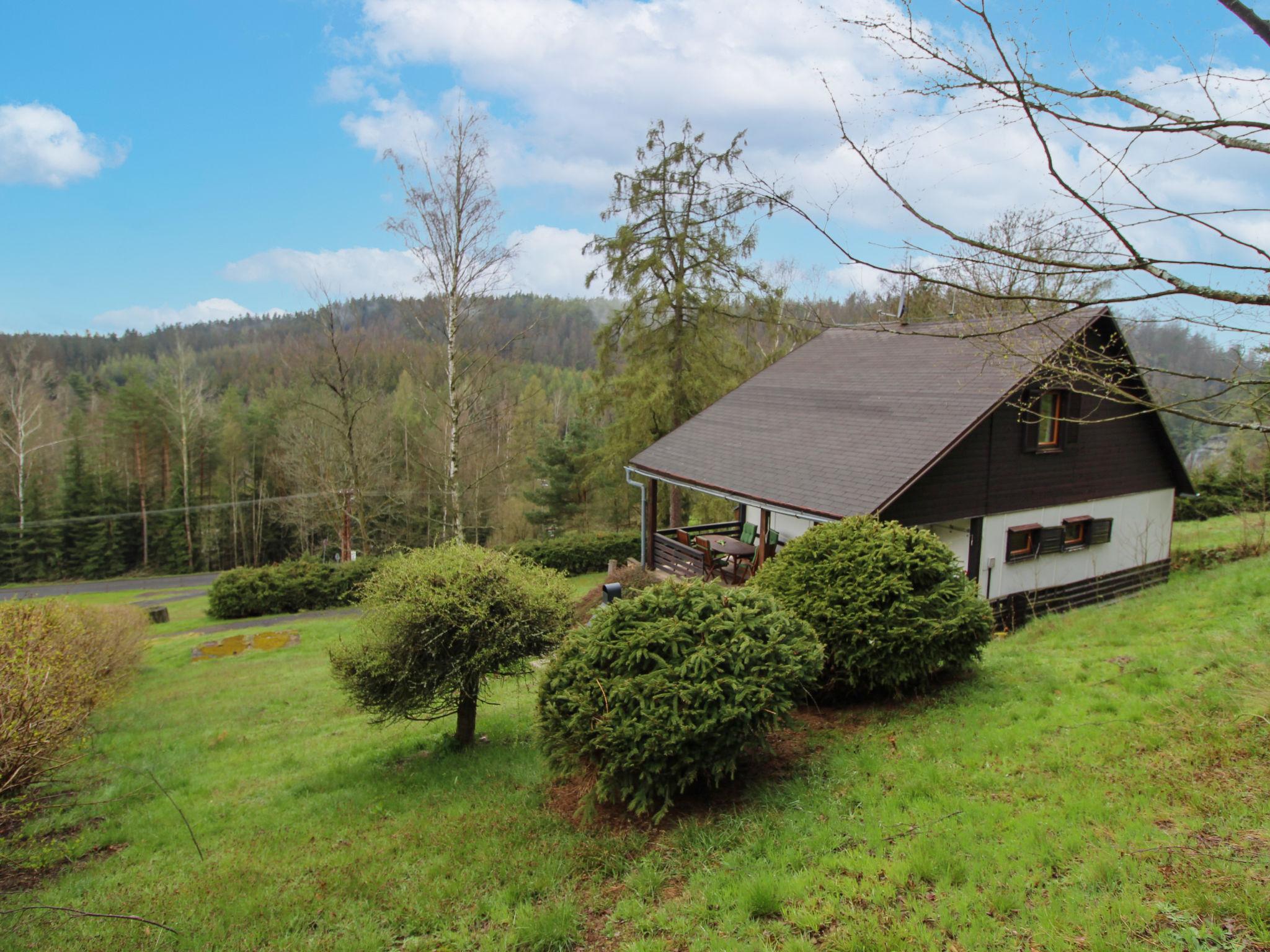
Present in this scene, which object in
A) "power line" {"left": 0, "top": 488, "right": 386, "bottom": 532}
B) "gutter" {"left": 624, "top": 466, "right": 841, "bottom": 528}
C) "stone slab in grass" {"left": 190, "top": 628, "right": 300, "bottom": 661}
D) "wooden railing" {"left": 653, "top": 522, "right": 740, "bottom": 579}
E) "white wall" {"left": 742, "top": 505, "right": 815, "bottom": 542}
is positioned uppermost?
"gutter" {"left": 624, "top": 466, "right": 841, "bottom": 528}

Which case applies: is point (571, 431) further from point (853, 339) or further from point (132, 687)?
point (132, 687)

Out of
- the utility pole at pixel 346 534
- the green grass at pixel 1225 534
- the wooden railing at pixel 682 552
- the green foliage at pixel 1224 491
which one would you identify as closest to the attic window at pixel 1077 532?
the green grass at pixel 1225 534

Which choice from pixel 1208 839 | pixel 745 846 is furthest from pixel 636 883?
pixel 1208 839

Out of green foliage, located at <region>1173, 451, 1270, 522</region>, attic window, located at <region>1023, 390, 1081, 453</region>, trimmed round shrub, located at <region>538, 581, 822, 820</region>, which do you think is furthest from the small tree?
green foliage, located at <region>1173, 451, 1270, 522</region>

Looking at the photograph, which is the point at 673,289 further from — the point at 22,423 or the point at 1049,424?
the point at 22,423

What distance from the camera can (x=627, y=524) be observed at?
33.1 meters

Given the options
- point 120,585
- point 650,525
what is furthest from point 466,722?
point 120,585

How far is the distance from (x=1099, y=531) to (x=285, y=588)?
21.9 m

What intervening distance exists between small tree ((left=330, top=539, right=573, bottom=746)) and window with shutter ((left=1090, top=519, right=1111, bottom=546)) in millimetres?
11345

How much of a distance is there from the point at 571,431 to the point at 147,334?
89.2m

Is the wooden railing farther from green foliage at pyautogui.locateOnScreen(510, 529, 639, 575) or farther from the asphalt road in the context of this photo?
the asphalt road

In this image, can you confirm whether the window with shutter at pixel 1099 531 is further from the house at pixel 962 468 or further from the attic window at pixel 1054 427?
the attic window at pixel 1054 427

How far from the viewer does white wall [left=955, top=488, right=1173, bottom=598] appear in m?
12.0

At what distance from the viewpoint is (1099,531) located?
43.9ft
